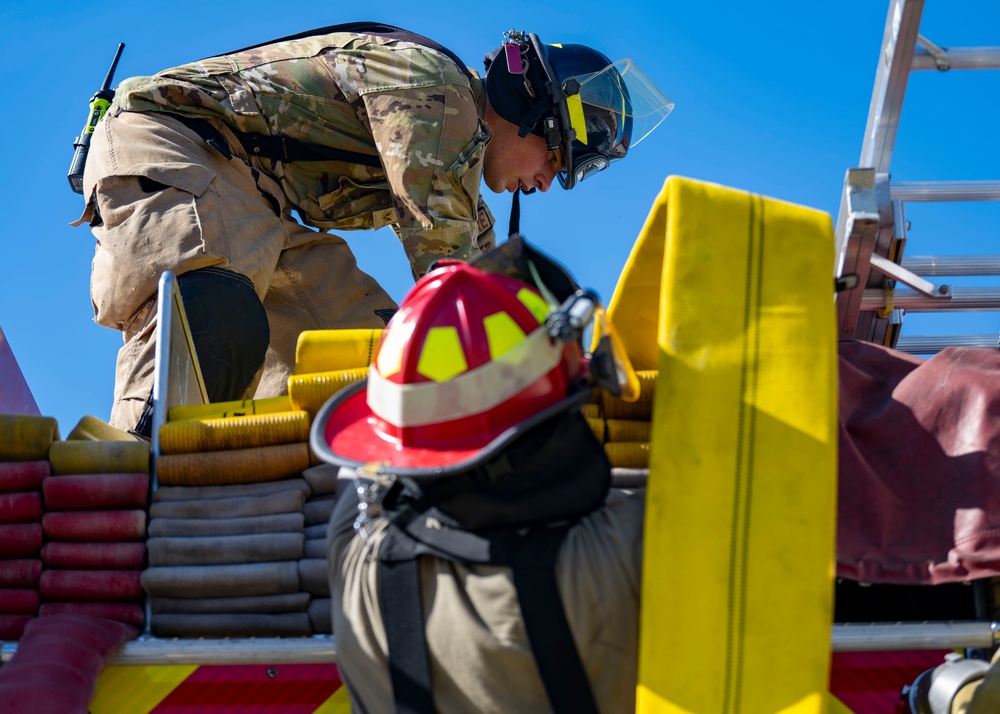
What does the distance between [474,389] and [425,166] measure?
2247 millimetres

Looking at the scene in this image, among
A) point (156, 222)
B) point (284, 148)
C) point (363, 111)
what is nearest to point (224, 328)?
point (156, 222)

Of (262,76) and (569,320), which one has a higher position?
(262,76)

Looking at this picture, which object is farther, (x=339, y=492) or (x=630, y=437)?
(x=630, y=437)

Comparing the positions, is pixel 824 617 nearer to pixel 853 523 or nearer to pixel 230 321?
pixel 853 523

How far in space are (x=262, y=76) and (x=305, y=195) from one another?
47 centimetres

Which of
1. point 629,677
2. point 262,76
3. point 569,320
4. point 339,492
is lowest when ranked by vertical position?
point 629,677

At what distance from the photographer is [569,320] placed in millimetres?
1979

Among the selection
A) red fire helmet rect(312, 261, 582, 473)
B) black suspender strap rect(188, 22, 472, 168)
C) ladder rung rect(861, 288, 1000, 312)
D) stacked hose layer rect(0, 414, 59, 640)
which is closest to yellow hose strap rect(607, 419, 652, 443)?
red fire helmet rect(312, 261, 582, 473)

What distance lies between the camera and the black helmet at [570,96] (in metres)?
4.57

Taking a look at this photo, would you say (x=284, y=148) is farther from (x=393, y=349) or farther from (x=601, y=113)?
(x=393, y=349)

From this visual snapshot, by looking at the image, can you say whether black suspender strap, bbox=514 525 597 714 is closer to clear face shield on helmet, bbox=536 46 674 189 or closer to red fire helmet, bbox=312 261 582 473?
red fire helmet, bbox=312 261 582 473

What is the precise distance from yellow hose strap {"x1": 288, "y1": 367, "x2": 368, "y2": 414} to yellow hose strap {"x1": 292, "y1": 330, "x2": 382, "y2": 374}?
0.09 meters

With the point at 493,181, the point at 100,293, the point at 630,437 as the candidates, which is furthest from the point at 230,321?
the point at 630,437

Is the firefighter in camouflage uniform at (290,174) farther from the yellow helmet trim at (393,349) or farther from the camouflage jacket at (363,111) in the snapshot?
the yellow helmet trim at (393,349)
